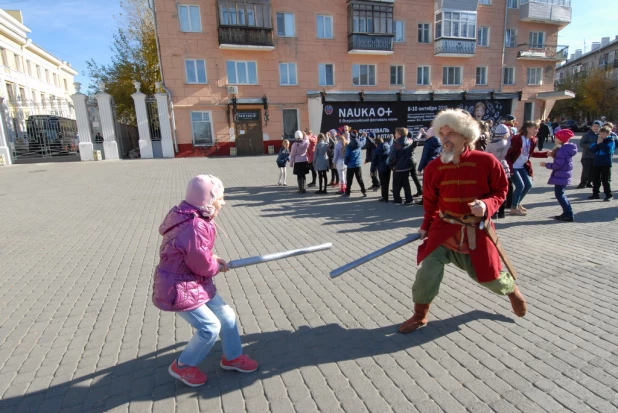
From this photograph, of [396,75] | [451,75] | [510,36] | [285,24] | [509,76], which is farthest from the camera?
[509,76]

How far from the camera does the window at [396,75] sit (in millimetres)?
27000

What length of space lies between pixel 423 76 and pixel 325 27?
27.0 ft

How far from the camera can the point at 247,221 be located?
761 cm

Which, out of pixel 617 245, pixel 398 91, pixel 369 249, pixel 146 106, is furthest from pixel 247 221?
pixel 398 91

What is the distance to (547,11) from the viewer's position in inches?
1153

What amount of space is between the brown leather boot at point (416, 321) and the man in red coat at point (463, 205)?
174mm

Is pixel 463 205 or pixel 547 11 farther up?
pixel 547 11

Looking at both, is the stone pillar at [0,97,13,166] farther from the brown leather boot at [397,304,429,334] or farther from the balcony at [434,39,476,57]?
the balcony at [434,39,476,57]

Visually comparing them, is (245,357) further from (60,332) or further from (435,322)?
(60,332)

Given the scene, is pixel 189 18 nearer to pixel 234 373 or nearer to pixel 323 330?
pixel 323 330

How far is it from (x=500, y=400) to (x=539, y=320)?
1.25m

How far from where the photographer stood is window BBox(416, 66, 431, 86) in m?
27.5

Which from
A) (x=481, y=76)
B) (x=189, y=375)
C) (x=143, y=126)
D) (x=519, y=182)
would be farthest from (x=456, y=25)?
(x=189, y=375)

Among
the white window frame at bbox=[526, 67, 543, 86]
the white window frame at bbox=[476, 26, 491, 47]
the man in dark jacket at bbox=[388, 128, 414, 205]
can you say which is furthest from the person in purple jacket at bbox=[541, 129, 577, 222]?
the white window frame at bbox=[526, 67, 543, 86]
